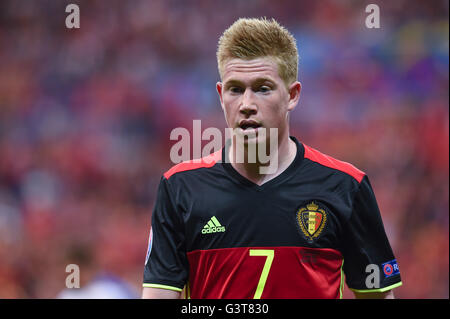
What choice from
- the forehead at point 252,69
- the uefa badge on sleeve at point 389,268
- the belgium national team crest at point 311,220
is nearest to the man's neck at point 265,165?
the belgium national team crest at point 311,220

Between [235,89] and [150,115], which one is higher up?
[150,115]

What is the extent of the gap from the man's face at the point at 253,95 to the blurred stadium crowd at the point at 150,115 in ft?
12.8

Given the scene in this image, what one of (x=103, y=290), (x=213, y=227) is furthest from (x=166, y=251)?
(x=103, y=290)

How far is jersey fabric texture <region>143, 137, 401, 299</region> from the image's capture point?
2555 mm

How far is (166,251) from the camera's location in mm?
2648

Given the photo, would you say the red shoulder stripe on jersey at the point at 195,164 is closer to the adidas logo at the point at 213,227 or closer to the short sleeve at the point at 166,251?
the short sleeve at the point at 166,251

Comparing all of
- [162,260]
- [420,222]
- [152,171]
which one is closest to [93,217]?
[152,171]

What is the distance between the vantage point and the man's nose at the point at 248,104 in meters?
2.56

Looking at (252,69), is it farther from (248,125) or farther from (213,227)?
(213,227)

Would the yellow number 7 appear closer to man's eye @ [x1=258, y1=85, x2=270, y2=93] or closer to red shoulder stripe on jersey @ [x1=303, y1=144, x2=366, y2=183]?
red shoulder stripe on jersey @ [x1=303, y1=144, x2=366, y2=183]

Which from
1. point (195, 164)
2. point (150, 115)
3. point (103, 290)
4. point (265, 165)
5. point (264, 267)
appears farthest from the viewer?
point (150, 115)

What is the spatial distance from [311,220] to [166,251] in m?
0.67

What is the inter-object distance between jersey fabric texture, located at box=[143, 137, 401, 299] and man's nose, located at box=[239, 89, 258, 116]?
34 cm

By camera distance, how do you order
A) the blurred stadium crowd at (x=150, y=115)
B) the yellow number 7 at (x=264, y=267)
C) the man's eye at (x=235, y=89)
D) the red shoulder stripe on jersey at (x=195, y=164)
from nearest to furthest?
1. the yellow number 7 at (x=264, y=267)
2. the man's eye at (x=235, y=89)
3. the red shoulder stripe on jersey at (x=195, y=164)
4. the blurred stadium crowd at (x=150, y=115)
